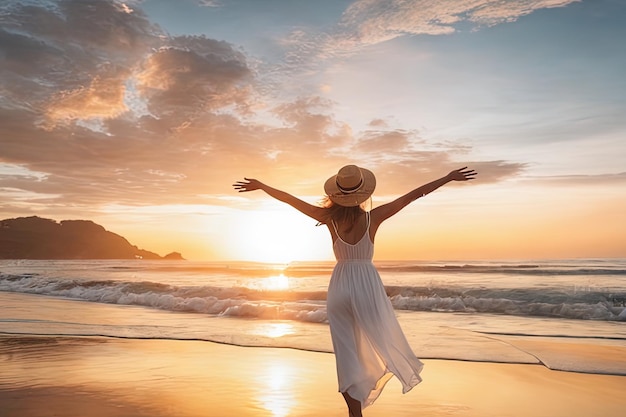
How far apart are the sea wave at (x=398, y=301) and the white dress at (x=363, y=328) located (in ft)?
29.5

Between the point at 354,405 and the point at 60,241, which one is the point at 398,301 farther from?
the point at 60,241

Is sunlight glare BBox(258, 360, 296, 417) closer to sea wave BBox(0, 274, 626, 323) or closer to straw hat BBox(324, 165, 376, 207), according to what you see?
straw hat BBox(324, 165, 376, 207)

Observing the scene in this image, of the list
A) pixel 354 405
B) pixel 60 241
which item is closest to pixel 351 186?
pixel 354 405

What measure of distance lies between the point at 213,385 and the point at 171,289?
1698 cm

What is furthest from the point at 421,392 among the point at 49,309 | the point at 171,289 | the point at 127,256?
the point at 127,256

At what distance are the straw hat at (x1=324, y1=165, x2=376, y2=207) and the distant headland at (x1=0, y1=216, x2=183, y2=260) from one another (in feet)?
412

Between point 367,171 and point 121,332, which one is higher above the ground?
point 367,171

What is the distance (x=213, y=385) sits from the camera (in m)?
6.70

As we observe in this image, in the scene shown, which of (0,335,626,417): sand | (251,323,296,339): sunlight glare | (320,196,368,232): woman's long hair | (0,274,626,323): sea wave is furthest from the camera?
(0,274,626,323): sea wave

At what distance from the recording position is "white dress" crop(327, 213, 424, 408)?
15.7 ft

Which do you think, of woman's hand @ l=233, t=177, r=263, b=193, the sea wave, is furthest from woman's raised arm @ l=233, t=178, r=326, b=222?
the sea wave

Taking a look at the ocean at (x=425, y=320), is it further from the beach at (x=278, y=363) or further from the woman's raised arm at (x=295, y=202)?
the woman's raised arm at (x=295, y=202)

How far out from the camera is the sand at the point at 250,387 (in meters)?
5.68

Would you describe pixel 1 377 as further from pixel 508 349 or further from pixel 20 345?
pixel 508 349
